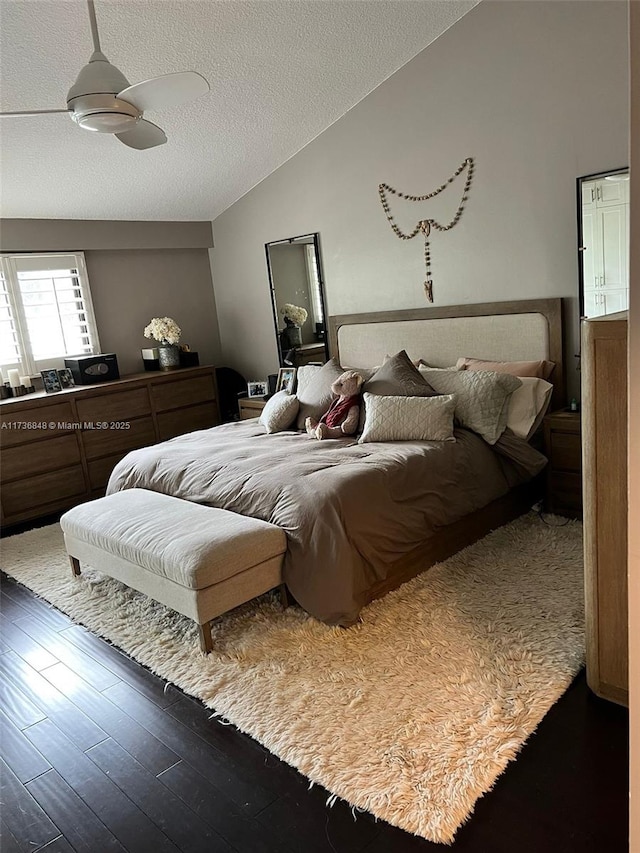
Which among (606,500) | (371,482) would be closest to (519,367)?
(371,482)

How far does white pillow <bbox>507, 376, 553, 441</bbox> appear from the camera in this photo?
373cm

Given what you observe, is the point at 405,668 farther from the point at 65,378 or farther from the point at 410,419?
the point at 65,378

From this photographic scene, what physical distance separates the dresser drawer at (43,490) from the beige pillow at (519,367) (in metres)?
2.97

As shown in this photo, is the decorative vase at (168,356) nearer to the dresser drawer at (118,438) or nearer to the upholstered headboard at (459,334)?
the dresser drawer at (118,438)

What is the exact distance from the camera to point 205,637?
8.97 feet

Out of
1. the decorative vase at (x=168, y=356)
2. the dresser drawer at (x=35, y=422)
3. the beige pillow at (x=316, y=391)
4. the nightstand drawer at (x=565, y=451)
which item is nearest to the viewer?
the nightstand drawer at (x=565, y=451)

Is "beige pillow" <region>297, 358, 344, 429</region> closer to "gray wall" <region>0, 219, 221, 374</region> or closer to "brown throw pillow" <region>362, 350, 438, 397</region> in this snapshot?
"brown throw pillow" <region>362, 350, 438, 397</region>

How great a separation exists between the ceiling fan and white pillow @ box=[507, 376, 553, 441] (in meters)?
2.31

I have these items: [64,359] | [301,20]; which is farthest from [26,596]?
[301,20]

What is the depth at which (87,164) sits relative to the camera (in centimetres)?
436

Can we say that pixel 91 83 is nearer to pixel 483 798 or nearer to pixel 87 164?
pixel 87 164

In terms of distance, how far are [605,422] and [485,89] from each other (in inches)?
108

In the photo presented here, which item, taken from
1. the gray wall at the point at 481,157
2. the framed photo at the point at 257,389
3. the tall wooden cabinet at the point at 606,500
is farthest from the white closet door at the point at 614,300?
the framed photo at the point at 257,389

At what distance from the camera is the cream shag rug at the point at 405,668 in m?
1.98
